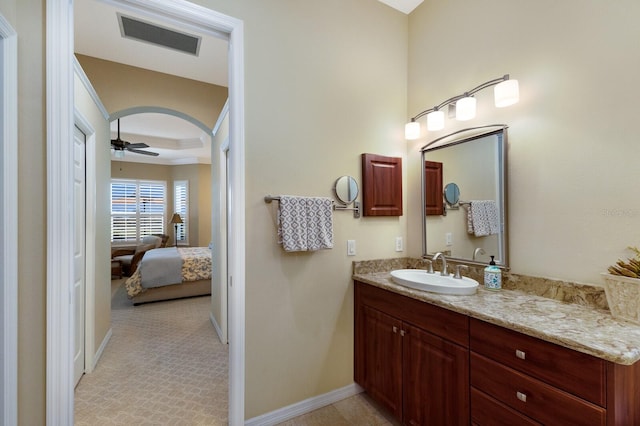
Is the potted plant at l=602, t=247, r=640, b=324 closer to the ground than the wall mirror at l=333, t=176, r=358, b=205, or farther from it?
closer to the ground

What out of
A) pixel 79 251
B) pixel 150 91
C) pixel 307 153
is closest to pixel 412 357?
pixel 307 153

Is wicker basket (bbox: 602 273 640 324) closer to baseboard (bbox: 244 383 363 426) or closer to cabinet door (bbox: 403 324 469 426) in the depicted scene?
cabinet door (bbox: 403 324 469 426)

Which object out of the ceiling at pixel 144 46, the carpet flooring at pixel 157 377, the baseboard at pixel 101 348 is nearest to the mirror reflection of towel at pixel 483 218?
the ceiling at pixel 144 46

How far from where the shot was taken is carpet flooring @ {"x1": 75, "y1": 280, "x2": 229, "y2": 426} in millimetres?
2037

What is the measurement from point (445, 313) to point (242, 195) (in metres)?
1.35

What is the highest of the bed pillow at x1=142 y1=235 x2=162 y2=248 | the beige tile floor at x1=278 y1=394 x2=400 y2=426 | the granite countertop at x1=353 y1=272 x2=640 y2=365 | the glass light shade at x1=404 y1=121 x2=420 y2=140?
the glass light shade at x1=404 y1=121 x2=420 y2=140

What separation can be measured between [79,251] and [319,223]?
211 centimetres

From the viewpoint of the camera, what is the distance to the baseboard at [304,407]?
1.86 meters

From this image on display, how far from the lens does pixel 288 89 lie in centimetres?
198

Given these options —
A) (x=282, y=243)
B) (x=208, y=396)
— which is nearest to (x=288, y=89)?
(x=282, y=243)

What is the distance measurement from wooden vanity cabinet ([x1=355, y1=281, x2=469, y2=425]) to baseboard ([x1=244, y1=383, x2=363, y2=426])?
117mm

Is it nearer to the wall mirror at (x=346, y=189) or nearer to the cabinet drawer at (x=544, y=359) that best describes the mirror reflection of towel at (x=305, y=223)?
the wall mirror at (x=346, y=189)

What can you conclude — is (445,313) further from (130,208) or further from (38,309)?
(130,208)

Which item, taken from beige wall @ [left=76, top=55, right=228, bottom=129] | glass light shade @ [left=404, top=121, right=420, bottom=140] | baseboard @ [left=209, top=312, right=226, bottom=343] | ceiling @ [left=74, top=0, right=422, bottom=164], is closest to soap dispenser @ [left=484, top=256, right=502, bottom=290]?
glass light shade @ [left=404, top=121, right=420, bottom=140]
